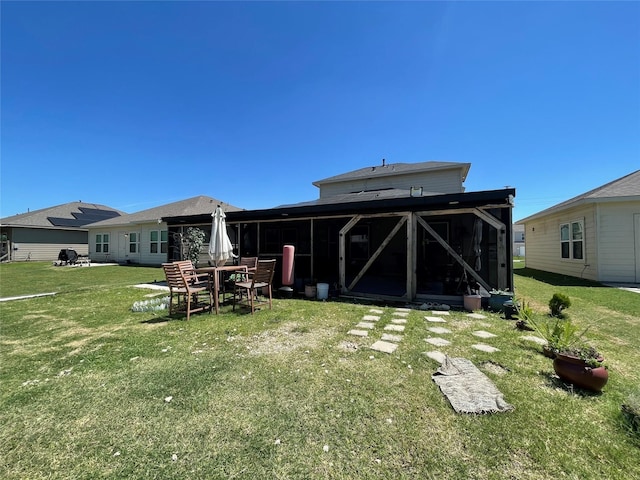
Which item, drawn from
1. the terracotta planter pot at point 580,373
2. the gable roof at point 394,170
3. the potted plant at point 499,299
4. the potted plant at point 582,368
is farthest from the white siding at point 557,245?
the terracotta planter pot at point 580,373

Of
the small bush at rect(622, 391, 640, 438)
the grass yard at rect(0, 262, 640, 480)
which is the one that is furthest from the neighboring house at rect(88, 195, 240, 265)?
the small bush at rect(622, 391, 640, 438)

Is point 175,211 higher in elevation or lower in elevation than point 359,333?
higher

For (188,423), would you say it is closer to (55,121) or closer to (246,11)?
(246,11)

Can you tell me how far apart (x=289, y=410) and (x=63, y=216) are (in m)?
33.0

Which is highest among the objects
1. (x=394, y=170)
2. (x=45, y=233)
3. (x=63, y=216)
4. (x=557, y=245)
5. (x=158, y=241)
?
(x=394, y=170)

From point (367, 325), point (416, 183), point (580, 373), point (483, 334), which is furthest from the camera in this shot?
point (416, 183)

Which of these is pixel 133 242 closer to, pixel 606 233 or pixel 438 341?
pixel 438 341

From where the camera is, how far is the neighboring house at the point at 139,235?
59.9ft

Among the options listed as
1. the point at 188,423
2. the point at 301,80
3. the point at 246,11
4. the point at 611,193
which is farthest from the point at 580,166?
the point at 188,423

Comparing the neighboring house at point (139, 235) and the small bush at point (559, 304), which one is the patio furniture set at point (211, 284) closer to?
the small bush at point (559, 304)

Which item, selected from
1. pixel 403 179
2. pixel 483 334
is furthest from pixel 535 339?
pixel 403 179

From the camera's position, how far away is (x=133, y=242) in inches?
773

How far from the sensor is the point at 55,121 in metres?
14.4

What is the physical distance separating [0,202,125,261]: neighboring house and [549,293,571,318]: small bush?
3004cm
